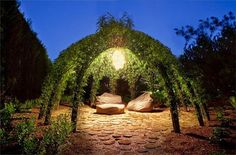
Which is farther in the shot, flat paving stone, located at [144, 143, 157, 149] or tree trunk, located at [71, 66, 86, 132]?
tree trunk, located at [71, 66, 86, 132]

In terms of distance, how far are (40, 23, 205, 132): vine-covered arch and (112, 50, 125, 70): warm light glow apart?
1.96 metres

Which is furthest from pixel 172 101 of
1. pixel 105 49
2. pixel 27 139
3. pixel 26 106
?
pixel 26 106

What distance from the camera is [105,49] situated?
25.1 ft

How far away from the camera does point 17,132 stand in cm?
565

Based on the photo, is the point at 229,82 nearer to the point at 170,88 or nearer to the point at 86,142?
the point at 170,88

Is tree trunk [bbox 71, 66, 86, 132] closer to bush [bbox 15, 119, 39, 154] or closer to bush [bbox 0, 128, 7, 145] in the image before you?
bush [bbox 15, 119, 39, 154]

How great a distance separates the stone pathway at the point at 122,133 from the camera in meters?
5.93

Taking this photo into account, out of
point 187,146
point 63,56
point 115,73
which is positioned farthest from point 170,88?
point 115,73

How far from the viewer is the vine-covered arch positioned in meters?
7.14

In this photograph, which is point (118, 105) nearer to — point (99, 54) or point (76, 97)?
point (99, 54)

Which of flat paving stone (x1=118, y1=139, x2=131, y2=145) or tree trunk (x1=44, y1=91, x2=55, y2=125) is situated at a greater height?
tree trunk (x1=44, y1=91, x2=55, y2=125)

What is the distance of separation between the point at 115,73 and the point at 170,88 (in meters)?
5.00

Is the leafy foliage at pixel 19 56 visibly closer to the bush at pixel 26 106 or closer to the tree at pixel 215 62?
the bush at pixel 26 106

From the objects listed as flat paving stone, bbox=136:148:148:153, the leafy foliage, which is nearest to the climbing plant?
the leafy foliage
